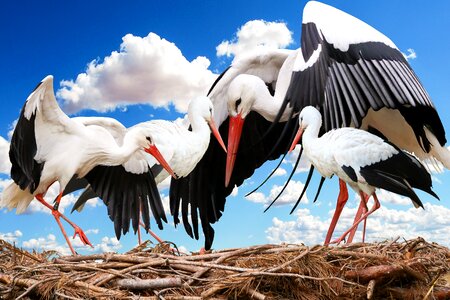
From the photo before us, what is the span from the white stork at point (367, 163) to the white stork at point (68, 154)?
5.06 ft

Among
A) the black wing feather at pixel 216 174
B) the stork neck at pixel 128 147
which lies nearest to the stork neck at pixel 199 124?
the stork neck at pixel 128 147

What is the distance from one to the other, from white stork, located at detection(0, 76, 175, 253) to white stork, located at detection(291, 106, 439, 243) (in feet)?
5.06

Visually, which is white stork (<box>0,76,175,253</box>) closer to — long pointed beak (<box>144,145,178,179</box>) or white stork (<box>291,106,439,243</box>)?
long pointed beak (<box>144,145,178,179</box>)

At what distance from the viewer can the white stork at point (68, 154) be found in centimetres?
504

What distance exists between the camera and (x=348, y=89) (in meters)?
4.73

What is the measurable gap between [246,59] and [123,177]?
1.68 metres

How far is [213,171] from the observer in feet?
21.4

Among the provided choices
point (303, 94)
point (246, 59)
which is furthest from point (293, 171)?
point (246, 59)

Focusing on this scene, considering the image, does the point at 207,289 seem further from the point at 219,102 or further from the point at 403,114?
the point at 219,102

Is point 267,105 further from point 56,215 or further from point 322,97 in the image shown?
point 56,215

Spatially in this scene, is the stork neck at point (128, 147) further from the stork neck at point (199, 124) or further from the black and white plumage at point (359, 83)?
the black and white plumage at point (359, 83)

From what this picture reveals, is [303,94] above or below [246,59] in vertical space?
below

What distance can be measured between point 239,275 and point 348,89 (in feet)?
6.92

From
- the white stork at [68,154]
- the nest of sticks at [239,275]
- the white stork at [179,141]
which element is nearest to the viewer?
the nest of sticks at [239,275]
